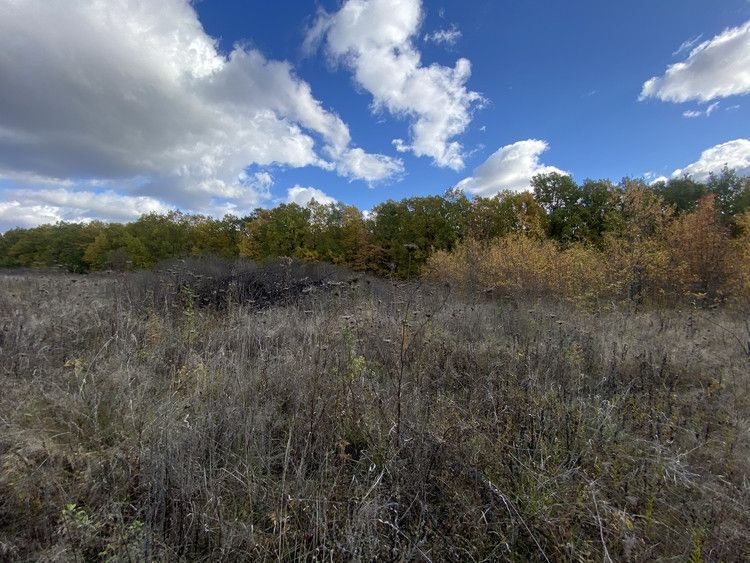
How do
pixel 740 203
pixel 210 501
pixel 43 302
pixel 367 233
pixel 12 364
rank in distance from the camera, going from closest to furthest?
pixel 210 501, pixel 12 364, pixel 43 302, pixel 740 203, pixel 367 233

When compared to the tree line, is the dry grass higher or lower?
lower

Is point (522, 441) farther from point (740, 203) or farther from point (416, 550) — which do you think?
point (740, 203)

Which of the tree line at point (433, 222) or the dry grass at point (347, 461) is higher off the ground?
the tree line at point (433, 222)

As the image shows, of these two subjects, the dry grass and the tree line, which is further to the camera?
the tree line

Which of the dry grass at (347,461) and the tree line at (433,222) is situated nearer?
the dry grass at (347,461)

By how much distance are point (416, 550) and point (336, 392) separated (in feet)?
4.58

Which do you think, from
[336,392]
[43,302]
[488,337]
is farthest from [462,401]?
[43,302]

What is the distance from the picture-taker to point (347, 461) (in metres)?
2.36

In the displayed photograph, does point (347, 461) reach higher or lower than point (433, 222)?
lower

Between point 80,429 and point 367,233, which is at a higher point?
point 367,233

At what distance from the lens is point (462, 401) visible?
318 cm

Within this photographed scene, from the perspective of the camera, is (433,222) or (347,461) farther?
(433,222)

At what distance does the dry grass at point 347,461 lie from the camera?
1690 millimetres

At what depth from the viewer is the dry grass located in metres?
1.69
